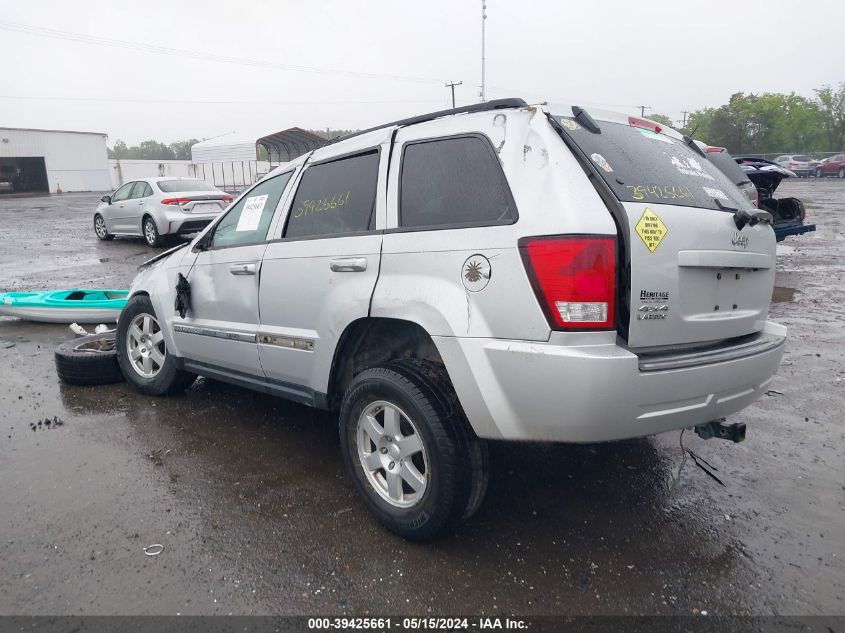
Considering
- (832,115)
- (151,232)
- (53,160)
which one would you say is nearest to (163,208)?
(151,232)

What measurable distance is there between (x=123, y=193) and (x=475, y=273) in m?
14.9

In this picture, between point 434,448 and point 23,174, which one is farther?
point 23,174

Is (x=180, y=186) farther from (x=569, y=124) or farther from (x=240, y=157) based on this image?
(x=240, y=157)

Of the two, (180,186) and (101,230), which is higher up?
(180,186)

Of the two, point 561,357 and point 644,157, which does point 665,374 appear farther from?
point 644,157

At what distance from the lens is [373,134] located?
3299 mm

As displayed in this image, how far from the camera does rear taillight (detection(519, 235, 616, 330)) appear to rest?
2326 millimetres

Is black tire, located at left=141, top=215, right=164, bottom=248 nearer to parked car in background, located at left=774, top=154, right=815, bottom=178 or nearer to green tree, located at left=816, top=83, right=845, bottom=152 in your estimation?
parked car in background, located at left=774, top=154, right=815, bottom=178

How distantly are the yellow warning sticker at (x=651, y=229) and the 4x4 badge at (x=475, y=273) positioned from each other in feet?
2.06

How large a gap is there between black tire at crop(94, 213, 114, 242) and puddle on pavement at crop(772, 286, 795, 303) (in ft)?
49.0

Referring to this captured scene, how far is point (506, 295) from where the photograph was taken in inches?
95.3

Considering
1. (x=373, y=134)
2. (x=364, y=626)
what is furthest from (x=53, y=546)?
(x=373, y=134)

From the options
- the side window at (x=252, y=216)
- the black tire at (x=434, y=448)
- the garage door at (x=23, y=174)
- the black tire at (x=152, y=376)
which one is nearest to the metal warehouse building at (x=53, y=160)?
the garage door at (x=23, y=174)

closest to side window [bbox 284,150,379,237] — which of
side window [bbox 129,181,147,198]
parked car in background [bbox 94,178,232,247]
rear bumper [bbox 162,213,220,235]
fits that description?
rear bumper [bbox 162,213,220,235]
